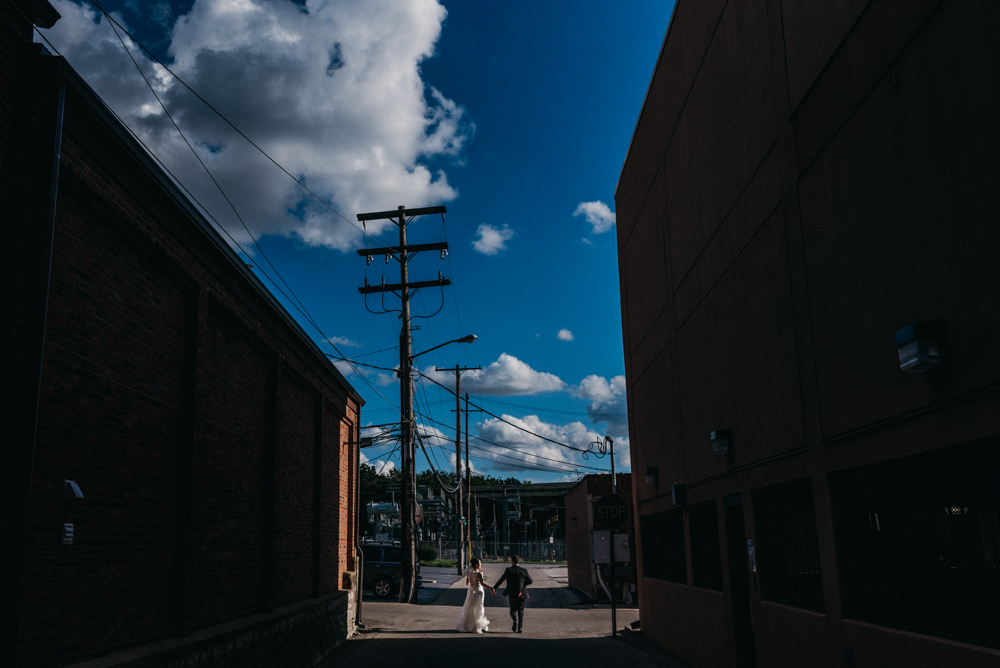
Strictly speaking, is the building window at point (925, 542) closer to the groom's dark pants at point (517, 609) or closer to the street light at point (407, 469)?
the groom's dark pants at point (517, 609)

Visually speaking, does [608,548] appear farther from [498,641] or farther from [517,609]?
[498,641]

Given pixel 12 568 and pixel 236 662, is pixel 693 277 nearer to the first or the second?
pixel 236 662

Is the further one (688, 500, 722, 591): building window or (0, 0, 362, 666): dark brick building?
(688, 500, 722, 591): building window

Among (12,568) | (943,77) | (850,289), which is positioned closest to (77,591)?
(12,568)

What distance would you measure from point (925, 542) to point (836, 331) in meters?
2.10

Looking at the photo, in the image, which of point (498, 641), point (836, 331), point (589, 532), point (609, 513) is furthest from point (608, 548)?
point (836, 331)

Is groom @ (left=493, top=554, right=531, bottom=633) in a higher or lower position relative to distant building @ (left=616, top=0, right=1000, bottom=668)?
lower

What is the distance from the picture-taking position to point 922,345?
5867 mm

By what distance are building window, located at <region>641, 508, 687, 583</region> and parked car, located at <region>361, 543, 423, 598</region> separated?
10659 mm

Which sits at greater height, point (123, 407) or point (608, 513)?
point (123, 407)

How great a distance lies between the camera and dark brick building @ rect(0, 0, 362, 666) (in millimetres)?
6109

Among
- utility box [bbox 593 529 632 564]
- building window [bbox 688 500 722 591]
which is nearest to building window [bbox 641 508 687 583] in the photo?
building window [bbox 688 500 722 591]

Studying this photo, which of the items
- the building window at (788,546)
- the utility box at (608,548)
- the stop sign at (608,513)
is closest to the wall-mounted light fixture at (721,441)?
the building window at (788,546)

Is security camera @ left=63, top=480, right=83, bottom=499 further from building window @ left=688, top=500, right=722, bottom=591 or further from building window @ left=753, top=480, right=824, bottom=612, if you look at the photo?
building window @ left=688, top=500, right=722, bottom=591
